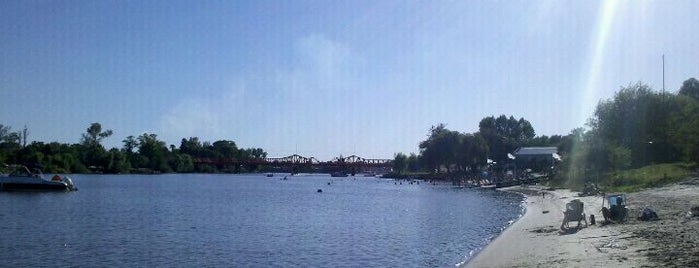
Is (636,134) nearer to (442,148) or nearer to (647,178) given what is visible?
(647,178)

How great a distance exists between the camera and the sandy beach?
17.9m

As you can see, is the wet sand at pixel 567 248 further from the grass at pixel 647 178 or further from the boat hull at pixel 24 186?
the boat hull at pixel 24 186

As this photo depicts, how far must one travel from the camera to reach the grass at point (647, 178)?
5069 centimetres

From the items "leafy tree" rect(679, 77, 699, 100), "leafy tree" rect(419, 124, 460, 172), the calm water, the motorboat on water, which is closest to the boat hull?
the motorboat on water

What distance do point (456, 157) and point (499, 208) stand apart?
88.1 m

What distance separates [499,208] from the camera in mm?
54500

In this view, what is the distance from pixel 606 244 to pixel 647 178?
124 feet

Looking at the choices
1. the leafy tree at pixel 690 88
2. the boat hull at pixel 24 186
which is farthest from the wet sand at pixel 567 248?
the leafy tree at pixel 690 88

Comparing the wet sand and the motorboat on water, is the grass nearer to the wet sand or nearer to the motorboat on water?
the wet sand

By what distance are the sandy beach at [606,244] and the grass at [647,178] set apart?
51.8 feet

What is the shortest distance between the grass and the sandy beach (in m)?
15.8

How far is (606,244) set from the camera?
21922 mm

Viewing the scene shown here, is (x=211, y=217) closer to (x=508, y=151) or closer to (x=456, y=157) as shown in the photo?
(x=456, y=157)

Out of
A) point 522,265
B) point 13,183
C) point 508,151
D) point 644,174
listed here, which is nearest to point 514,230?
point 522,265
